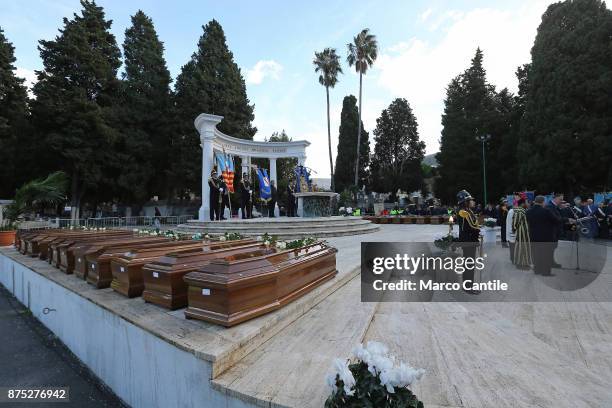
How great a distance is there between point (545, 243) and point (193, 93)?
937 inches

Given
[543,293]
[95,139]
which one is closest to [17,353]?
[543,293]

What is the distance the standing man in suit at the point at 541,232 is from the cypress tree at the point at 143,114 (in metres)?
23.1

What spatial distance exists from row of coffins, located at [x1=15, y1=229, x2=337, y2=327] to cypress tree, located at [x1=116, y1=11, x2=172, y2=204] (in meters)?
20.3

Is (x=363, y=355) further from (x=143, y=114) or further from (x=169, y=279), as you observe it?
(x=143, y=114)

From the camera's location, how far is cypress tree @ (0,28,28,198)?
75.0 feet

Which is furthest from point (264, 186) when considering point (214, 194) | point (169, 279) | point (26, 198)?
point (169, 279)

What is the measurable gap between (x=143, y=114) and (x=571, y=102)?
2739 centimetres

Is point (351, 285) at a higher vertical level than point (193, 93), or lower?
lower

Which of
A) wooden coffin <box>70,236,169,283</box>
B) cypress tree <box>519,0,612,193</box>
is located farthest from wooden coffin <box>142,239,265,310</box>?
cypress tree <box>519,0,612,193</box>

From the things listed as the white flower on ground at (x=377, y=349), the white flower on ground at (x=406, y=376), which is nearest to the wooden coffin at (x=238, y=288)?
the white flower on ground at (x=377, y=349)

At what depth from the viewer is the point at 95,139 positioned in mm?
21719

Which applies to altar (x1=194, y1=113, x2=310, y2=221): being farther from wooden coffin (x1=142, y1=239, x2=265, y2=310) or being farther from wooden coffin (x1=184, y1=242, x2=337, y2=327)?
wooden coffin (x1=184, y1=242, x2=337, y2=327)

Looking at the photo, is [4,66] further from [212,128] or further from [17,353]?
[17,353]

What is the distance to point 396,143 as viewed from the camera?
143 feet
